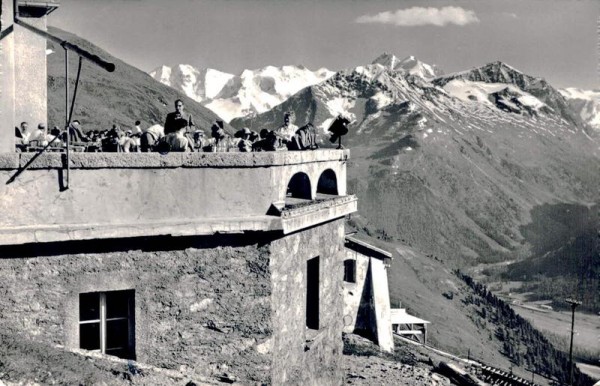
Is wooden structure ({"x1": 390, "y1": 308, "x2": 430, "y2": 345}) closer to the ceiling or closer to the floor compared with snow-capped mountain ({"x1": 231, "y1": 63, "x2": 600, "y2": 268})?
closer to the floor

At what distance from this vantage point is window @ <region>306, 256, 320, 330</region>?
1376 centimetres

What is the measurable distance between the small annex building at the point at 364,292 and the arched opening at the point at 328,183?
1359 centimetres

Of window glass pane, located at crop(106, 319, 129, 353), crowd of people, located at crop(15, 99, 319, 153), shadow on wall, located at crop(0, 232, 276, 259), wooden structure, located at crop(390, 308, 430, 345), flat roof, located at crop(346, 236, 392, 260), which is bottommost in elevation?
wooden structure, located at crop(390, 308, 430, 345)

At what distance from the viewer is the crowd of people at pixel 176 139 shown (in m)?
11.1

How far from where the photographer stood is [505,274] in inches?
3597

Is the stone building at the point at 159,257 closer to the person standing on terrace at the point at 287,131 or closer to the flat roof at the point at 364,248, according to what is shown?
the person standing on terrace at the point at 287,131

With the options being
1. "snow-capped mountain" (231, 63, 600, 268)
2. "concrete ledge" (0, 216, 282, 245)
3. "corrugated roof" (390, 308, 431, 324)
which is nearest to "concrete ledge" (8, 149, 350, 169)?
"concrete ledge" (0, 216, 282, 245)

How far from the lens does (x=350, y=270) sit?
29.8m

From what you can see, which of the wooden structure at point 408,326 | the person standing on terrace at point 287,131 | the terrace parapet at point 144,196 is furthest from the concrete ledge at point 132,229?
the wooden structure at point 408,326

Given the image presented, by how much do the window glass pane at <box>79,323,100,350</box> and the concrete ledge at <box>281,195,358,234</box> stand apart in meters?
3.53

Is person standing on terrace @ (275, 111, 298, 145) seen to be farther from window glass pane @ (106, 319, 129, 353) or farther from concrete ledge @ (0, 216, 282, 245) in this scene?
window glass pane @ (106, 319, 129, 353)

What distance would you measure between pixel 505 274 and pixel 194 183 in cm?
8736

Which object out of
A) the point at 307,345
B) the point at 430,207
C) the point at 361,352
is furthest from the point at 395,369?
the point at 430,207

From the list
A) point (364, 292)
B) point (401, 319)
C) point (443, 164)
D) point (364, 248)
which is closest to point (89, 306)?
point (364, 248)
